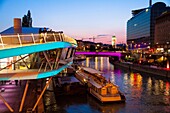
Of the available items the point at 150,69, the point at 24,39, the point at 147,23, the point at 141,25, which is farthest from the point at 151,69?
the point at 141,25

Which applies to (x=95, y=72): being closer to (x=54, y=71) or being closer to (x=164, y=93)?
(x=164, y=93)

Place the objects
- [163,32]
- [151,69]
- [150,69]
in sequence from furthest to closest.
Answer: [163,32] → [150,69] → [151,69]

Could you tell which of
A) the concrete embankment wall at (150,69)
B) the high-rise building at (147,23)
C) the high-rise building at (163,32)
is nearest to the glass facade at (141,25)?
the high-rise building at (147,23)

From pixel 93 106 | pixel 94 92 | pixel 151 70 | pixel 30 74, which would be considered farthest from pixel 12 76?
pixel 151 70

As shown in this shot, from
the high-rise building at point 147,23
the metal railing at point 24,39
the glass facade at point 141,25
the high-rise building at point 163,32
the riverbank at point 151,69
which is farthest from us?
the glass facade at point 141,25

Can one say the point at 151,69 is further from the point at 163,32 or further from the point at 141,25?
the point at 141,25

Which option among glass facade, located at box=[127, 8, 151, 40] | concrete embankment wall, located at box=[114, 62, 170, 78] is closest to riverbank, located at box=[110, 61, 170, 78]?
concrete embankment wall, located at box=[114, 62, 170, 78]

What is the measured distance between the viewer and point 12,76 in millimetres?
18406

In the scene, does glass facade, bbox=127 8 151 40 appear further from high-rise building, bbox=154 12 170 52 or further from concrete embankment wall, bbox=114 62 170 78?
concrete embankment wall, bbox=114 62 170 78

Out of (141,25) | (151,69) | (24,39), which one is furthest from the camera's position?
(141,25)

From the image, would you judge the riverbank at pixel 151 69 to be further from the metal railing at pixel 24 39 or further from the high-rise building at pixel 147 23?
the high-rise building at pixel 147 23

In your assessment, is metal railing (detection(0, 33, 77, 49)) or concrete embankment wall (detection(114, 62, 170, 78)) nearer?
metal railing (detection(0, 33, 77, 49))

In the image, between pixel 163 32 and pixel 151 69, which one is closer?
pixel 151 69

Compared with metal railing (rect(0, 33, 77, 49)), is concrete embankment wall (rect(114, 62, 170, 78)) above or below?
below
